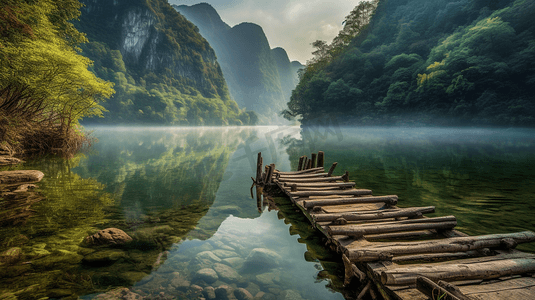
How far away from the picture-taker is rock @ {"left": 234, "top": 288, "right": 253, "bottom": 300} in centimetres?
406

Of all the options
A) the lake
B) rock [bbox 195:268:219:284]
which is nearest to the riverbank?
the lake

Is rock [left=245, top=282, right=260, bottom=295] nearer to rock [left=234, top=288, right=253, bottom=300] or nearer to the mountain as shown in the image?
rock [left=234, top=288, right=253, bottom=300]

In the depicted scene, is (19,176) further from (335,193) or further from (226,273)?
(335,193)

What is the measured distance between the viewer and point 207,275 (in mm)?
4664

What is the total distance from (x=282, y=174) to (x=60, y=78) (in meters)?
16.2

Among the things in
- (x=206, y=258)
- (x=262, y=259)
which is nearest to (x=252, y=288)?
(x=262, y=259)

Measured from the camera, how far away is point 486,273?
3.27 m

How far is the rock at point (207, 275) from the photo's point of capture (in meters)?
4.51

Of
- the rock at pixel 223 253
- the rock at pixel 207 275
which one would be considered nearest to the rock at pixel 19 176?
the rock at pixel 223 253

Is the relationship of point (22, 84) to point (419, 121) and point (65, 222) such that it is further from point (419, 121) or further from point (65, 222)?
point (419, 121)

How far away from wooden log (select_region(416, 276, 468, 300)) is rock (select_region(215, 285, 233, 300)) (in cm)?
292

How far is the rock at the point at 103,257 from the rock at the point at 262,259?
271 cm

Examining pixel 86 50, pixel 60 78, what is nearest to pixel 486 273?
pixel 60 78

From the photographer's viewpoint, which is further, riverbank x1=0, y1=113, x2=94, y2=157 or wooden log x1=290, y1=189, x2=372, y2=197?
riverbank x1=0, y1=113, x2=94, y2=157
